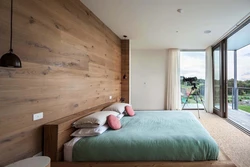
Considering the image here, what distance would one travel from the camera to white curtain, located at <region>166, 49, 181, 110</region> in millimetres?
6180

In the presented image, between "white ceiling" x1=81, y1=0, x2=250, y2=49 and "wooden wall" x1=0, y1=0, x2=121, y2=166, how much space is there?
1.49 ft

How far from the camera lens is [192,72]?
645 centimetres

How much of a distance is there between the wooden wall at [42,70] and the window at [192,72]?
4385 mm

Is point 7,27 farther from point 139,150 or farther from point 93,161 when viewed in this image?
point 139,150

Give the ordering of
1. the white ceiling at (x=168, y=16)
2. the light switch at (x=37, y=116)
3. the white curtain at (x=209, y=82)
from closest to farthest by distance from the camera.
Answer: the light switch at (x=37, y=116) → the white ceiling at (x=168, y=16) → the white curtain at (x=209, y=82)

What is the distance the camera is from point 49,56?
1937 mm

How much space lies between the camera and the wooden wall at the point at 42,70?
1427 millimetres

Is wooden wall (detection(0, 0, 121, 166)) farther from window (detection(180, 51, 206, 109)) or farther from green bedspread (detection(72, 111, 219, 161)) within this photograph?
window (detection(180, 51, 206, 109))

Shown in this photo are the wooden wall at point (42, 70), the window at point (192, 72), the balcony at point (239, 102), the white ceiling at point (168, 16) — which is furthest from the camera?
the window at point (192, 72)

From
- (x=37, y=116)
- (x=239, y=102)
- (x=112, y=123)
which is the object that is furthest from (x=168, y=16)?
(x=239, y=102)

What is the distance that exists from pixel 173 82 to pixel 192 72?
95 cm

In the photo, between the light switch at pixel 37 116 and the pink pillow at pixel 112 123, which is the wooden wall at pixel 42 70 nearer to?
the light switch at pixel 37 116

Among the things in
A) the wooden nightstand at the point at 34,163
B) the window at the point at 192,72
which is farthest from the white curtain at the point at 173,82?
the wooden nightstand at the point at 34,163

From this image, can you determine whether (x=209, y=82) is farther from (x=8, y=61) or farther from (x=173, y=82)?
(x=8, y=61)
